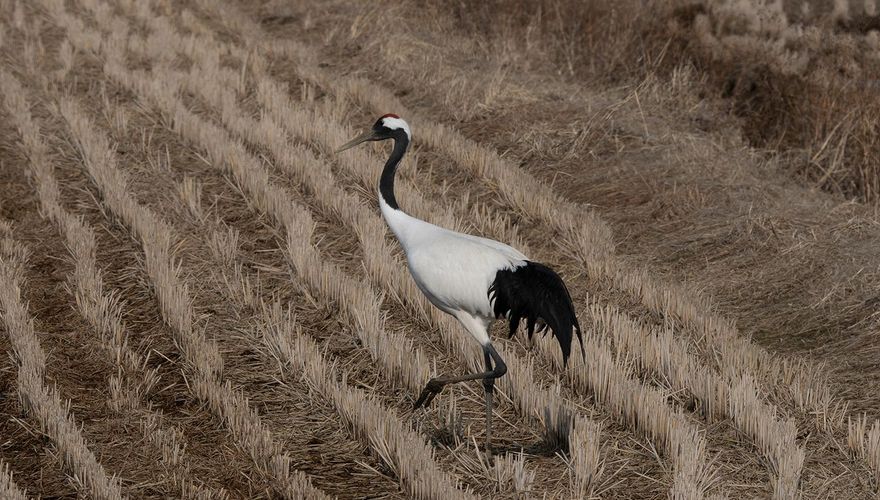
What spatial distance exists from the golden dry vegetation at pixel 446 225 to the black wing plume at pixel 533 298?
612 mm

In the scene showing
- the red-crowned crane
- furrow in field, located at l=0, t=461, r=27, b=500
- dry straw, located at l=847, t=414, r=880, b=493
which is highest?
the red-crowned crane

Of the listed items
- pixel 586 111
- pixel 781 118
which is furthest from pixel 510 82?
pixel 781 118

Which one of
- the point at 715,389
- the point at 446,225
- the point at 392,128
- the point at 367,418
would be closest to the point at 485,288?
the point at 367,418

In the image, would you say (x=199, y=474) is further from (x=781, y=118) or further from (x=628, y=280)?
(x=781, y=118)

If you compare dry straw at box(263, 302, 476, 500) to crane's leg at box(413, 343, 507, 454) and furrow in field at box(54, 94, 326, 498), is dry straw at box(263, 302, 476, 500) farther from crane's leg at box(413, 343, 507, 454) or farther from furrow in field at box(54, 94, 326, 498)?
furrow in field at box(54, 94, 326, 498)

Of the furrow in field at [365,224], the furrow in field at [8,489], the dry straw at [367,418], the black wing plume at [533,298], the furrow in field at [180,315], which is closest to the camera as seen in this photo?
the furrow in field at [8,489]

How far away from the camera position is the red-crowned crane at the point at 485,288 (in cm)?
586

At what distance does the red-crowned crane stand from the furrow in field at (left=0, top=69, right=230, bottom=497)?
4.24 ft

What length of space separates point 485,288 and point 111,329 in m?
2.74

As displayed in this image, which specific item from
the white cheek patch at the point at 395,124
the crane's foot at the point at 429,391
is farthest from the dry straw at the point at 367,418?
the white cheek patch at the point at 395,124

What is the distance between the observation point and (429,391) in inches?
244

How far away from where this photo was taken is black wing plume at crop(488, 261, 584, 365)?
5789mm

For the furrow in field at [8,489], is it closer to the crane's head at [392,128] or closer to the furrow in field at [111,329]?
the furrow in field at [111,329]

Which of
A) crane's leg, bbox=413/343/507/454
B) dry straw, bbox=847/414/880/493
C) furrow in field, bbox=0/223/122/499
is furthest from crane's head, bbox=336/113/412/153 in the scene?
dry straw, bbox=847/414/880/493
